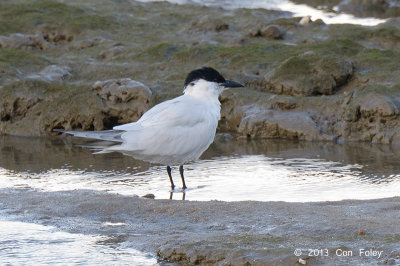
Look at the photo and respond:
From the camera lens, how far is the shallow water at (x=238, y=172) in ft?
19.3

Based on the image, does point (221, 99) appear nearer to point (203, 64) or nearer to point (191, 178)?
point (203, 64)

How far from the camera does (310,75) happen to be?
9.28 meters

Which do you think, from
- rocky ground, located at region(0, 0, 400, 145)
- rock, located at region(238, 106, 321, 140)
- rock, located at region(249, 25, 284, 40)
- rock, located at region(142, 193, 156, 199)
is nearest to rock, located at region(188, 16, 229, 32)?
rocky ground, located at region(0, 0, 400, 145)

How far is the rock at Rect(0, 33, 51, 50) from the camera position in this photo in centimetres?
1200

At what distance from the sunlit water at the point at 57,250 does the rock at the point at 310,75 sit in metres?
5.04

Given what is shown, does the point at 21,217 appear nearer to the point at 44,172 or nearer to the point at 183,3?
the point at 44,172

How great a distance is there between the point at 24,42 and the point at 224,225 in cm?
833

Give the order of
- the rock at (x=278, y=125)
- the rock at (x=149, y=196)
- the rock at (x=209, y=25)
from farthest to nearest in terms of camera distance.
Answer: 1. the rock at (x=209, y=25)
2. the rock at (x=278, y=125)
3. the rock at (x=149, y=196)

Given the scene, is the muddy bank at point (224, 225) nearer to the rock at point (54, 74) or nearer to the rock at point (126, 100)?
the rock at point (126, 100)

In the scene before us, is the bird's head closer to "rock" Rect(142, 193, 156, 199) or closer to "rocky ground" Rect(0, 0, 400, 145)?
"rock" Rect(142, 193, 156, 199)

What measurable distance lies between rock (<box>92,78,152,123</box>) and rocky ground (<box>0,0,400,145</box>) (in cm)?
1

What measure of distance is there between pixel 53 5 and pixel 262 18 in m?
3.66

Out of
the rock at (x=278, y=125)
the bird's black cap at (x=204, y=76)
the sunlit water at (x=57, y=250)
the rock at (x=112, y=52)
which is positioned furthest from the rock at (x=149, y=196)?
the rock at (x=112, y=52)

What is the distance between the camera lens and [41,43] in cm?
1223
